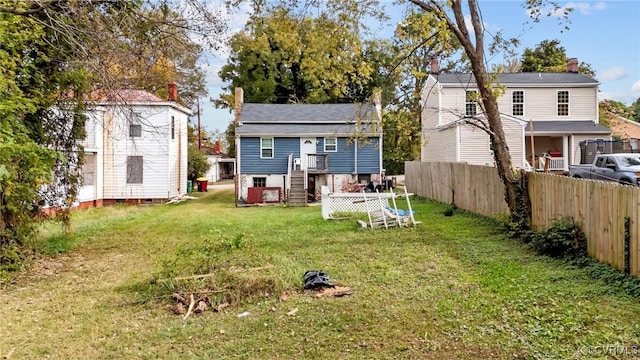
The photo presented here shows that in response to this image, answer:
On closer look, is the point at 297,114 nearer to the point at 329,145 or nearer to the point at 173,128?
the point at 329,145

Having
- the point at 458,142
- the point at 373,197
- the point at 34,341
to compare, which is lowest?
the point at 34,341

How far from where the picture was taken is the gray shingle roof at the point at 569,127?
23672 millimetres

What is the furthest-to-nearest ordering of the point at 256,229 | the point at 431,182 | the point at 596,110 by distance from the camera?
the point at 596,110 → the point at 431,182 → the point at 256,229

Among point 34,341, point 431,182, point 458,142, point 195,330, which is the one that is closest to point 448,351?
point 195,330

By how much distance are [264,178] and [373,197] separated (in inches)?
434

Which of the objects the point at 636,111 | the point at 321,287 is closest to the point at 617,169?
the point at 321,287

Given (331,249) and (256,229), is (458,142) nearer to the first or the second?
(256,229)

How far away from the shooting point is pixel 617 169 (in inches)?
576

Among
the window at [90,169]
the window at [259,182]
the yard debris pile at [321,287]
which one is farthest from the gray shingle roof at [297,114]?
the yard debris pile at [321,287]

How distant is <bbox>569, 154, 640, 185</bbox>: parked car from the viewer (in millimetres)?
14039

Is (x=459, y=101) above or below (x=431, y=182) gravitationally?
above

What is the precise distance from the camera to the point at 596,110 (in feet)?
82.7

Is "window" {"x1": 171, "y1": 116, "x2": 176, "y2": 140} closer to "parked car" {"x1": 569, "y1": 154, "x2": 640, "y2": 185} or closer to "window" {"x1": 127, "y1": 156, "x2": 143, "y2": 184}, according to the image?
"window" {"x1": 127, "y1": 156, "x2": 143, "y2": 184}

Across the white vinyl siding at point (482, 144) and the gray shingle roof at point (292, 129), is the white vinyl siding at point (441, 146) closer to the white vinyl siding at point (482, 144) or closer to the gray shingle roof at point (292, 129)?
the white vinyl siding at point (482, 144)
